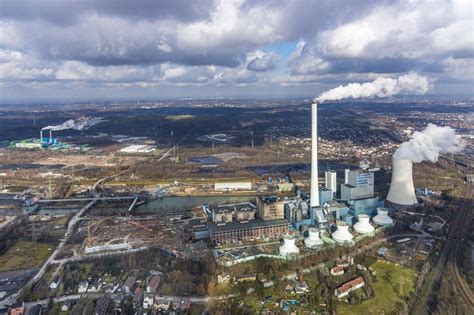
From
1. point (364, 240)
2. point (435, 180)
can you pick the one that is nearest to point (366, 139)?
point (435, 180)

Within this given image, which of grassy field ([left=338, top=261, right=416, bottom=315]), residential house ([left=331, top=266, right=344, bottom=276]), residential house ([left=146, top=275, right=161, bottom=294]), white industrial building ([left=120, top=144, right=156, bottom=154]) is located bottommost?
grassy field ([left=338, top=261, right=416, bottom=315])

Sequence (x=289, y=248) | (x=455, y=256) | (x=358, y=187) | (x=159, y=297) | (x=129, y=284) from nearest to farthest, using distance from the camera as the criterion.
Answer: (x=159, y=297) < (x=129, y=284) < (x=455, y=256) < (x=289, y=248) < (x=358, y=187)

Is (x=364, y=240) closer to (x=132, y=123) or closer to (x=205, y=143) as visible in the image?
(x=205, y=143)

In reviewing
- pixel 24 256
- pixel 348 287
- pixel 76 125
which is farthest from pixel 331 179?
pixel 76 125

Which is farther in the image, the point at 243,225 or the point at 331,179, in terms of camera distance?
the point at 331,179

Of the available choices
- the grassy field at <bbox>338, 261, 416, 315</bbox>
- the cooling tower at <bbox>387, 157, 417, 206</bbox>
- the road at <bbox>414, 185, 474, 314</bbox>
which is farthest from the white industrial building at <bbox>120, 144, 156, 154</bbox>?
the grassy field at <bbox>338, 261, 416, 315</bbox>

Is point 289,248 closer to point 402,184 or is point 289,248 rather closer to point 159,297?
point 159,297

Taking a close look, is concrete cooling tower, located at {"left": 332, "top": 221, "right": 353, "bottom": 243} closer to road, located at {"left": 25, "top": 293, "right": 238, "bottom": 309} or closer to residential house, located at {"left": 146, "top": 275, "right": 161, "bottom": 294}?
road, located at {"left": 25, "top": 293, "right": 238, "bottom": 309}
